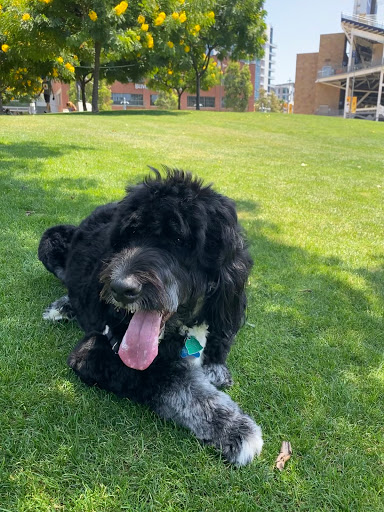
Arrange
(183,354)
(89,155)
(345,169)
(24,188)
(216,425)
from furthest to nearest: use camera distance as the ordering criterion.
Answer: (345,169) < (89,155) < (24,188) < (183,354) < (216,425)

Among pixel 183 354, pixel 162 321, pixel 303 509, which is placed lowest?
pixel 303 509

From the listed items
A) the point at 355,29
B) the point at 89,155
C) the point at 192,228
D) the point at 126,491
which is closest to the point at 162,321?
the point at 192,228

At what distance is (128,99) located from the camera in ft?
279

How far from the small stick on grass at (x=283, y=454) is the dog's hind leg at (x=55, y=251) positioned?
2.40 metres

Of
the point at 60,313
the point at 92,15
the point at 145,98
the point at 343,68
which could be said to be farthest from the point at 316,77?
the point at 60,313

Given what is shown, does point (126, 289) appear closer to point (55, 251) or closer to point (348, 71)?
point (55, 251)

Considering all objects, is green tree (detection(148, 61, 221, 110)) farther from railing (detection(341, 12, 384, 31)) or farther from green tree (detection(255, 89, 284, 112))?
green tree (detection(255, 89, 284, 112))

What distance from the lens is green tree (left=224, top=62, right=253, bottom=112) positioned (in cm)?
6856

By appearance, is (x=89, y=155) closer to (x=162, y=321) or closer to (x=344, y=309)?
(x=344, y=309)

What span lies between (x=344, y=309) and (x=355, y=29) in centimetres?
6672

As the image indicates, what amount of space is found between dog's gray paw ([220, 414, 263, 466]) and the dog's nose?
0.95 metres

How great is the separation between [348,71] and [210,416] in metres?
67.3

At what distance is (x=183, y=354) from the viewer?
8.53 feet

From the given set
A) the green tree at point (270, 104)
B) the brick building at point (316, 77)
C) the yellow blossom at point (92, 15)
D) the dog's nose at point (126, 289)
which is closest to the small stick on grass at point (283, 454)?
the dog's nose at point (126, 289)
